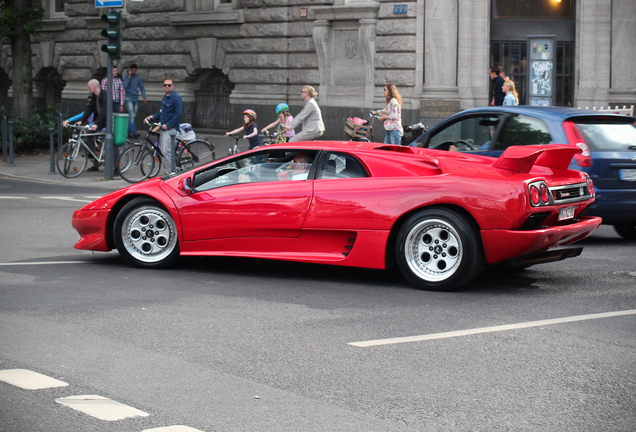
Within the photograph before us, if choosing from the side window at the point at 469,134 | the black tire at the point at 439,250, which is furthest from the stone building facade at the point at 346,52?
the black tire at the point at 439,250

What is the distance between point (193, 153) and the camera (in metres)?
18.2

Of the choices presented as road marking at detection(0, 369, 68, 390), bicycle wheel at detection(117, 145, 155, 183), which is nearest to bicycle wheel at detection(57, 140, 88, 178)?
bicycle wheel at detection(117, 145, 155, 183)

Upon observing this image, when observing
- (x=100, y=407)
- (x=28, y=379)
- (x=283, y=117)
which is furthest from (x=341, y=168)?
(x=283, y=117)

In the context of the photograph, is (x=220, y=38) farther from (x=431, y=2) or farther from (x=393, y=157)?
(x=393, y=157)

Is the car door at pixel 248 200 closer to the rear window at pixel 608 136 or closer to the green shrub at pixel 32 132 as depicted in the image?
the rear window at pixel 608 136

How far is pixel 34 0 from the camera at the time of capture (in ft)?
81.7

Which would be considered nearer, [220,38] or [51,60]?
[220,38]

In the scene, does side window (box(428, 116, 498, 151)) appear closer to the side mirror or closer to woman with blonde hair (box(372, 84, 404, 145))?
the side mirror

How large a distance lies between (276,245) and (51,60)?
25435 mm

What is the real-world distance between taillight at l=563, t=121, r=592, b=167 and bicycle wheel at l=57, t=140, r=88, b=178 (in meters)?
11.1

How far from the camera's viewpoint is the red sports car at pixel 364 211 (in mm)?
7223

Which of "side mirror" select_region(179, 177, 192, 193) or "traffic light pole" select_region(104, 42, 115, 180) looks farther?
"traffic light pole" select_region(104, 42, 115, 180)

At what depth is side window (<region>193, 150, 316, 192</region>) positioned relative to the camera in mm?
7988

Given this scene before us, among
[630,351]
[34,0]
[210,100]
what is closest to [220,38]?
[210,100]
